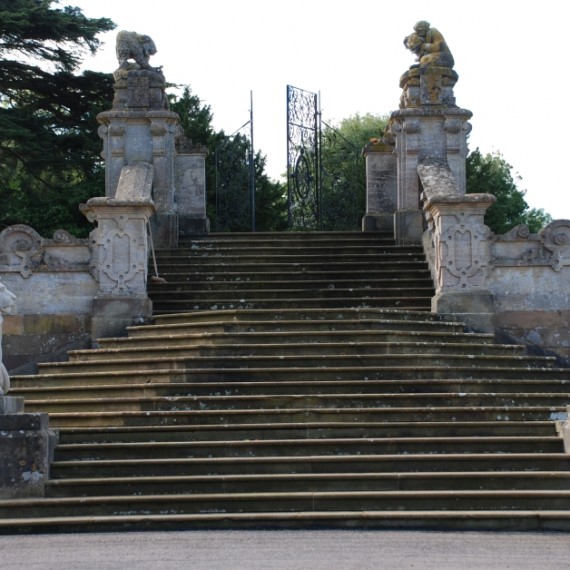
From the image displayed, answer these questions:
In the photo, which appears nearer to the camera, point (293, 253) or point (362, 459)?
point (362, 459)

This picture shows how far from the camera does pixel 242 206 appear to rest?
892 inches

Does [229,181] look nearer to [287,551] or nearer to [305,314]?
[305,314]

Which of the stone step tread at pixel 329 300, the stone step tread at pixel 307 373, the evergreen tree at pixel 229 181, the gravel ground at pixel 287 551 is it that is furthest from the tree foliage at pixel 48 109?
the gravel ground at pixel 287 551

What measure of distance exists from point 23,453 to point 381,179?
1045 centimetres

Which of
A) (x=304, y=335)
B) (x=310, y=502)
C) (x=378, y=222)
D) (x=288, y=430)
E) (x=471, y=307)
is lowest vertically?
(x=310, y=502)

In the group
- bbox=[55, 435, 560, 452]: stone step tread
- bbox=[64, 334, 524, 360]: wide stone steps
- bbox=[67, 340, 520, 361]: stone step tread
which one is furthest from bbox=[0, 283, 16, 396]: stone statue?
bbox=[67, 340, 520, 361]: stone step tread

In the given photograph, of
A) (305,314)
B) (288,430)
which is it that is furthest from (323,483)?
(305,314)

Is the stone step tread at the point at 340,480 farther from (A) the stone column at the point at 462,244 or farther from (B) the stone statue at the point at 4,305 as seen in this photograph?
(A) the stone column at the point at 462,244

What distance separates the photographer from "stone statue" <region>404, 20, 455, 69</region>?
17.9 metres

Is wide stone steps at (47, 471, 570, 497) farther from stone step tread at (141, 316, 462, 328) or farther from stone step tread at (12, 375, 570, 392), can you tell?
stone step tread at (141, 316, 462, 328)

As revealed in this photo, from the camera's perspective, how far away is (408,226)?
17922 millimetres

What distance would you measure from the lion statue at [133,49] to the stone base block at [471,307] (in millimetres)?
6224

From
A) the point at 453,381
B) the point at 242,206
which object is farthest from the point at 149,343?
the point at 242,206

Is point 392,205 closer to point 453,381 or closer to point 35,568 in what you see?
point 453,381
